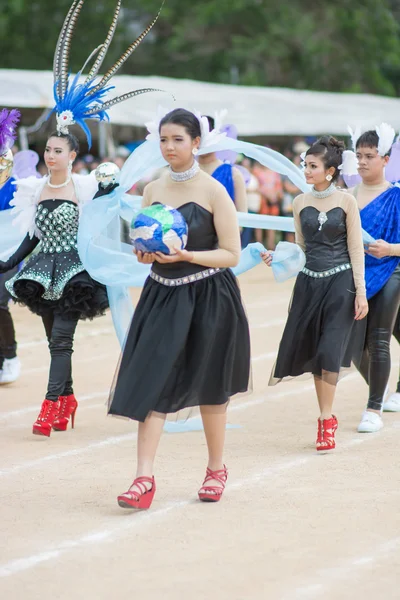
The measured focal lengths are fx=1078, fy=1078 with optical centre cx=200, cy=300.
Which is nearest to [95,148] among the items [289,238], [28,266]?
[289,238]

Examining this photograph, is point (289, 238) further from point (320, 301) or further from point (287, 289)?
point (320, 301)

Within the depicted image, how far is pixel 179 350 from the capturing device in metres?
5.06

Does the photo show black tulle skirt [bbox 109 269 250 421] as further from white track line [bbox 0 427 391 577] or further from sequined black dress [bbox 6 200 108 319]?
sequined black dress [bbox 6 200 108 319]

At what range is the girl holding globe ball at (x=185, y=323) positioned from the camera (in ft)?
16.5

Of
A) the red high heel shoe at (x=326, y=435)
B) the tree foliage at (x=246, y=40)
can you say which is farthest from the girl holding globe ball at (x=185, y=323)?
the tree foliage at (x=246, y=40)

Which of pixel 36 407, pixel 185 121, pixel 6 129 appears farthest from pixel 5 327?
pixel 185 121

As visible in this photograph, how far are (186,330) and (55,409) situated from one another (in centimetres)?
200

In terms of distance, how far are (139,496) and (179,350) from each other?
70 centimetres

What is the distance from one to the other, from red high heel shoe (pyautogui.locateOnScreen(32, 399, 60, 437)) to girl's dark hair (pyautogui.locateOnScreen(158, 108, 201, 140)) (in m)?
2.31

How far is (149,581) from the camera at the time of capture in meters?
4.05

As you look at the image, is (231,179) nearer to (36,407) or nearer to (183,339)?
(36,407)

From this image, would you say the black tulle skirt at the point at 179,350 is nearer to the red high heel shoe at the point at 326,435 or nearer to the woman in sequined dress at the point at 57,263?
the red high heel shoe at the point at 326,435

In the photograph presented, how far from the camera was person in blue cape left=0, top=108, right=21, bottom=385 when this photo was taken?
25.2 feet

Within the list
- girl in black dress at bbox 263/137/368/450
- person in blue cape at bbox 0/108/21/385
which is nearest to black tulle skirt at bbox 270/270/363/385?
girl in black dress at bbox 263/137/368/450
